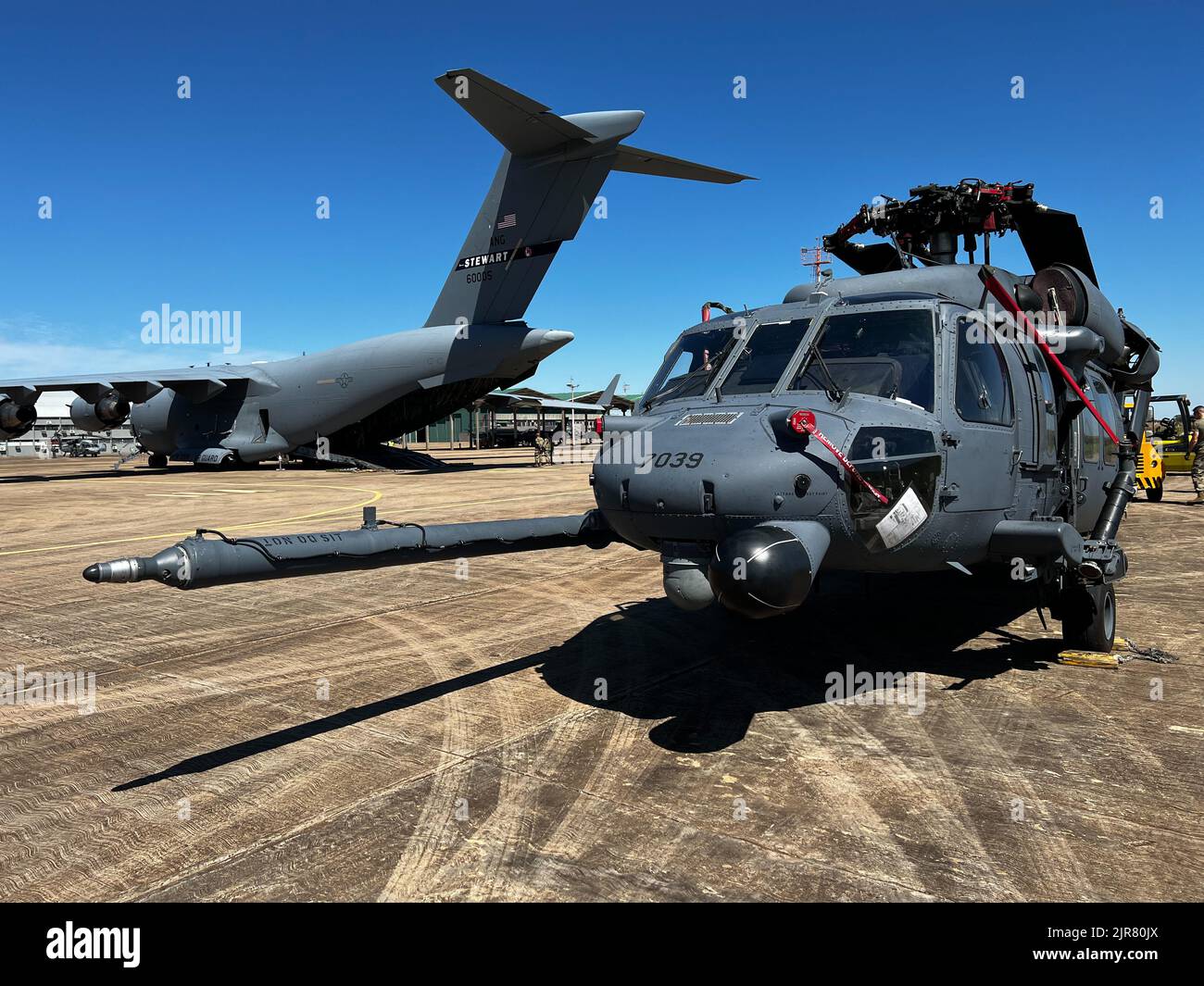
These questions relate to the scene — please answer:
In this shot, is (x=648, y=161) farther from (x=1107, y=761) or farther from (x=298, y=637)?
(x=1107, y=761)

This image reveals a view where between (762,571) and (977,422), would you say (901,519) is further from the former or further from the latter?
(762,571)

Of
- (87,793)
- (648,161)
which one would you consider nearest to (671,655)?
(87,793)

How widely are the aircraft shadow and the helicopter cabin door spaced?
5.00 ft

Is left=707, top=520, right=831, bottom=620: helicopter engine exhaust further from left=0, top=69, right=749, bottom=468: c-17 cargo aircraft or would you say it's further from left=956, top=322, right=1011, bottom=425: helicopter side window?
left=0, top=69, right=749, bottom=468: c-17 cargo aircraft

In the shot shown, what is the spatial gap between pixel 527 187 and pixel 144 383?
19.9m

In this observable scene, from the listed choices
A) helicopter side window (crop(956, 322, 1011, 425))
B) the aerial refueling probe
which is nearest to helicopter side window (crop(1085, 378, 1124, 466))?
helicopter side window (crop(956, 322, 1011, 425))

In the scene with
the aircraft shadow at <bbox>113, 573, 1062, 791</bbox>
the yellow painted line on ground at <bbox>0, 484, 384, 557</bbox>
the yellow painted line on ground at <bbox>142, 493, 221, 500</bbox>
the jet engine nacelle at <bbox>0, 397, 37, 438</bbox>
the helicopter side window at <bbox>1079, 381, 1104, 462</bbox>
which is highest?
the jet engine nacelle at <bbox>0, 397, 37, 438</bbox>

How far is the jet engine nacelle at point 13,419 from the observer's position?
32.2m

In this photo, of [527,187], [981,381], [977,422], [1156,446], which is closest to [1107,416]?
[981,381]

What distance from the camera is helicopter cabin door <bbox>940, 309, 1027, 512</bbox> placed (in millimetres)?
5676

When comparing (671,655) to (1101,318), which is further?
(1101,318)

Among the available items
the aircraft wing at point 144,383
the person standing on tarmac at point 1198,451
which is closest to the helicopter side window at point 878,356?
the person standing on tarmac at point 1198,451

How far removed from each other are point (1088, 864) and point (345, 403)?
33.6 metres

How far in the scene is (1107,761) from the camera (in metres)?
4.82
